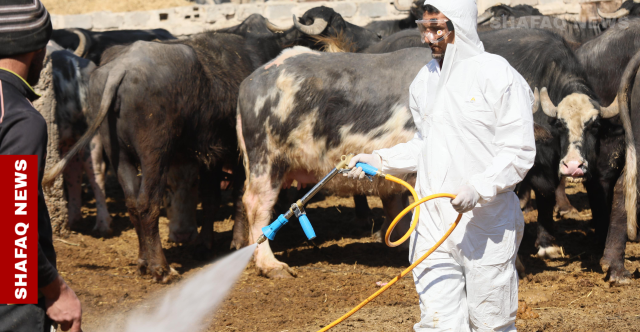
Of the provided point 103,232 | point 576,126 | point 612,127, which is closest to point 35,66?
point 576,126

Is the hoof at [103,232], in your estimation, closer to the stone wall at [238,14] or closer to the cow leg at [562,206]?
the cow leg at [562,206]

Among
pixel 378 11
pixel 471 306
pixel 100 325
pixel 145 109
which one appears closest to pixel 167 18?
pixel 378 11

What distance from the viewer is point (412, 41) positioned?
7617 millimetres

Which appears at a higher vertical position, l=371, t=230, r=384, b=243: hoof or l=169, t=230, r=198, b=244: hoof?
l=371, t=230, r=384, b=243: hoof

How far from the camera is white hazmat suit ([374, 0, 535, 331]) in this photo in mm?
3020

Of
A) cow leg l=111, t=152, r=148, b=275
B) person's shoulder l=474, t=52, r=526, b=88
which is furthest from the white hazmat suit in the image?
cow leg l=111, t=152, r=148, b=275

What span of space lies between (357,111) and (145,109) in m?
2.05

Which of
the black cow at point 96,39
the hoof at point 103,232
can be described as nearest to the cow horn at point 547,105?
the hoof at point 103,232

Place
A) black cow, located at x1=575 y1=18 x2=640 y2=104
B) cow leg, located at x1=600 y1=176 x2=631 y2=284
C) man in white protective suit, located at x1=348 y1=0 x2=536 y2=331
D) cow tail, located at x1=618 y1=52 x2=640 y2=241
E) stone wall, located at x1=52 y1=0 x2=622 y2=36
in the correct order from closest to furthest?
man in white protective suit, located at x1=348 y1=0 x2=536 y2=331, cow tail, located at x1=618 y1=52 x2=640 y2=241, cow leg, located at x1=600 y1=176 x2=631 y2=284, black cow, located at x1=575 y1=18 x2=640 y2=104, stone wall, located at x1=52 y1=0 x2=622 y2=36

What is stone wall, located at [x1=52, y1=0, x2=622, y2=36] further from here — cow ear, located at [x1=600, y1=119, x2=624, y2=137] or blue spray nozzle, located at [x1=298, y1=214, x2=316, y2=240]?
blue spray nozzle, located at [x1=298, y1=214, x2=316, y2=240]

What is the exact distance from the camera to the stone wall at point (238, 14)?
12.3 m

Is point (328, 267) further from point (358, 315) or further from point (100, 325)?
point (100, 325)

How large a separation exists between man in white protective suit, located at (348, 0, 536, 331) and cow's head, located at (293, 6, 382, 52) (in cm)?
564

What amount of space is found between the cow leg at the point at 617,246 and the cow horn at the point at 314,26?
461 cm
